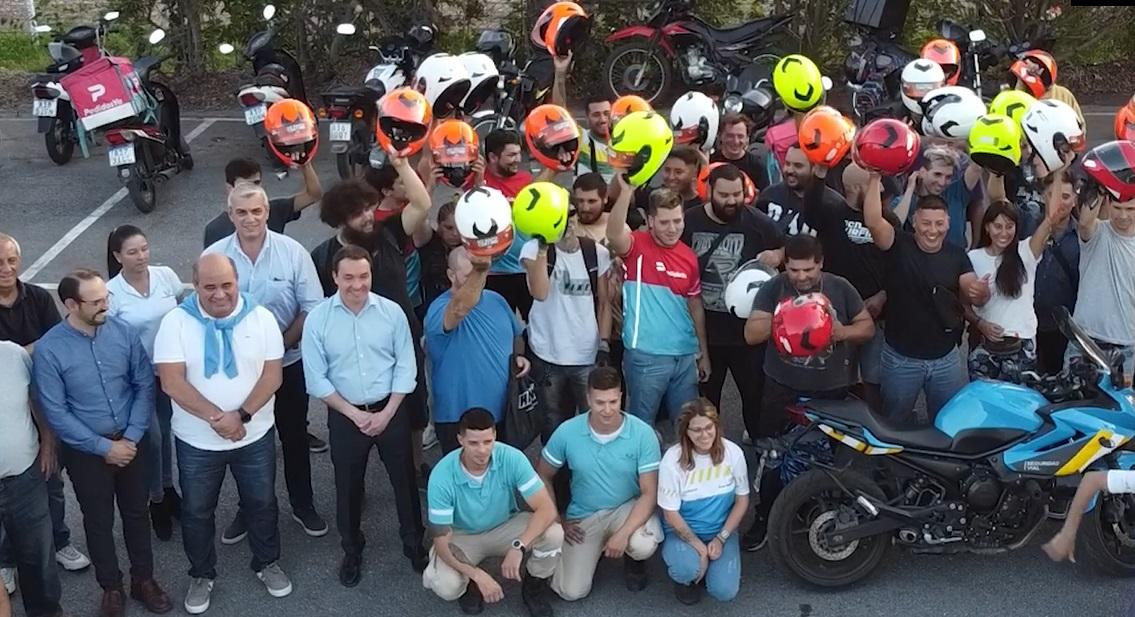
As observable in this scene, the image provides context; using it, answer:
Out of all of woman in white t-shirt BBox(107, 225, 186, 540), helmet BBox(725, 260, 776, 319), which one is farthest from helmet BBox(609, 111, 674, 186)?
woman in white t-shirt BBox(107, 225, 186, 540)

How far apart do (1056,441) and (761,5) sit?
8.48 m

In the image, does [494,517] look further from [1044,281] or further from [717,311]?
[1044,281]

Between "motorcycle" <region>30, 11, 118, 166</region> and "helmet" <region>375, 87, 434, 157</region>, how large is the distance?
5.06 metres

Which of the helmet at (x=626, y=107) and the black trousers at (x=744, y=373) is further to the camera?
the helmet at (x=626, y=107)

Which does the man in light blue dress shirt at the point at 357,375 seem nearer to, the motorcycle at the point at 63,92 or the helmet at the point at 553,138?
the helmet at the point at 553,138

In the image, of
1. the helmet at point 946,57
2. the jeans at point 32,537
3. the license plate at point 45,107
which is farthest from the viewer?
the license plate at point 45,107

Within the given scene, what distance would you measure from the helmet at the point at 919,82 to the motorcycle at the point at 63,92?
6.32 m

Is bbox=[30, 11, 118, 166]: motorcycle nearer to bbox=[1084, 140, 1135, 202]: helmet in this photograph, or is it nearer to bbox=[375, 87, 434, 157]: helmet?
bbox=[375, 87, 434, 157]: helmet

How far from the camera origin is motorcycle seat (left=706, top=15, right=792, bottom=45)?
11898 millimetres

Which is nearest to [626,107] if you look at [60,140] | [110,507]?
[110,507]

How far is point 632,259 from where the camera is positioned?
5738 mm

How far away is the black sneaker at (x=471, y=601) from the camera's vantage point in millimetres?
5289

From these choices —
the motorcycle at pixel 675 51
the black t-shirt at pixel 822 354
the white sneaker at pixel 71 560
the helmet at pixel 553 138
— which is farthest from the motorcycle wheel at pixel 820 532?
the motorcycle at pixel 675 51

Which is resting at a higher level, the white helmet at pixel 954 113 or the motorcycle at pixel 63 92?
the white helmet at pixel 954 113
